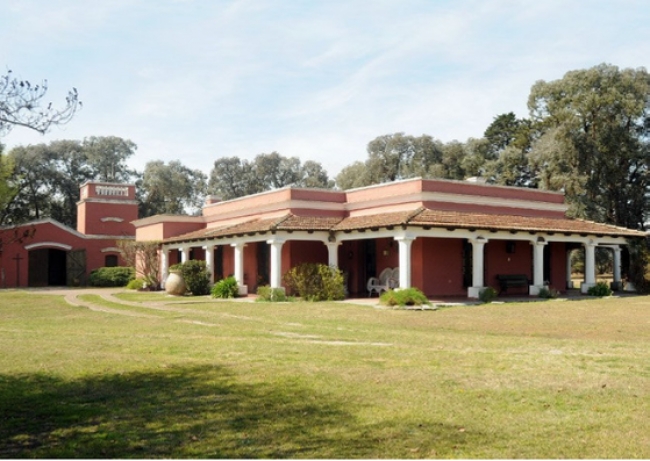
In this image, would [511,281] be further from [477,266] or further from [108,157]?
[108,157]

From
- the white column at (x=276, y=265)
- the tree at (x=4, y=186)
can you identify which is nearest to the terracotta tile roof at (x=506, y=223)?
the white column at (x=276, y=265)

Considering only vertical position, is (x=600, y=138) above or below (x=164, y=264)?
above

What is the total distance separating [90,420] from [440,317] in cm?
1163

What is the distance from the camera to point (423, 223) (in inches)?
795

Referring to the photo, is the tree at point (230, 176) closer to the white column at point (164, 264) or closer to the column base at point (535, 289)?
the white column at point (164, 264)

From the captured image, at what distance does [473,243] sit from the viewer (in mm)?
21938

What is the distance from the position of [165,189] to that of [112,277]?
25.0 m

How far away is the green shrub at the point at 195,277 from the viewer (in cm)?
2617

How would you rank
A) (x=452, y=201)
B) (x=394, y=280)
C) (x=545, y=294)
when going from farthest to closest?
(x=452, y=201), (x=394, y=280), (x=545, y=294)

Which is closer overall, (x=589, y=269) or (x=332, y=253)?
A: (x=332, y=253)

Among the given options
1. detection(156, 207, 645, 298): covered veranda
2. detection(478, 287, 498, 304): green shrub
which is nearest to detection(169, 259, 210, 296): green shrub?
detection(156, 207, 645, 298): covered veranda

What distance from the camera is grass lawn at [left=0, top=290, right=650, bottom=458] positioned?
534 cm

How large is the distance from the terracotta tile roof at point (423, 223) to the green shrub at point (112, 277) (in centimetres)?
1131

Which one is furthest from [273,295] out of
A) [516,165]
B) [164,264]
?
[516,165]
